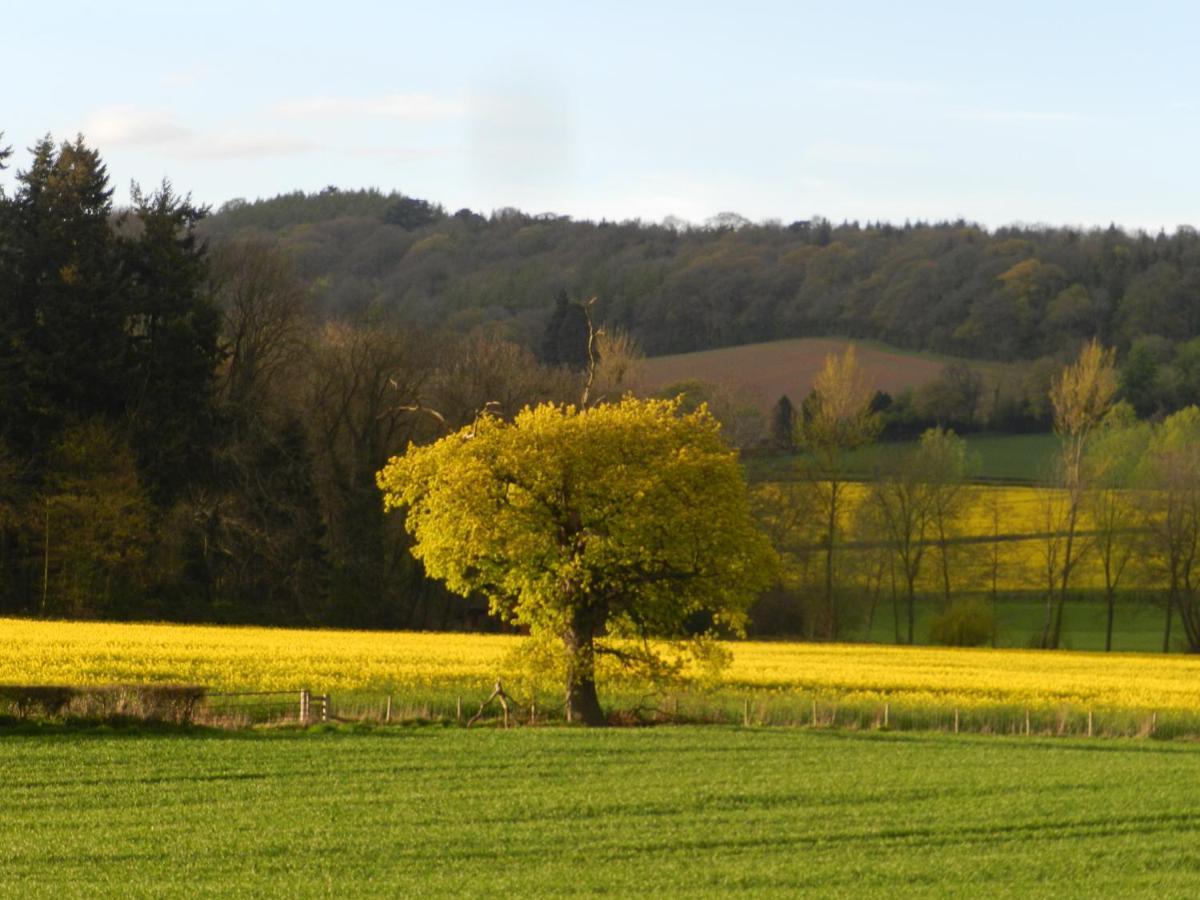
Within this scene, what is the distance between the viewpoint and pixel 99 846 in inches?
687

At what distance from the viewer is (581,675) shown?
30.3 meters

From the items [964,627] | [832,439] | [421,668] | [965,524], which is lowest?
[964,627]

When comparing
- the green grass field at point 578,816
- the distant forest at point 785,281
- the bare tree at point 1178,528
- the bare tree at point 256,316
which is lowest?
the green grass field at point 578,816

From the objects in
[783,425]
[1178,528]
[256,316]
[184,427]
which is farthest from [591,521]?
[783,425]

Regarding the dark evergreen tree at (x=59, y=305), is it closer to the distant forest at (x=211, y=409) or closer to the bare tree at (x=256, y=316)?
the distant forest at (x=211, y=409)

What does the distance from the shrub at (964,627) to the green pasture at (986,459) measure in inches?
332

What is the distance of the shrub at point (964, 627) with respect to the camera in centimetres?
6569

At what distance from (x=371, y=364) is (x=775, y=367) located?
1751 inches

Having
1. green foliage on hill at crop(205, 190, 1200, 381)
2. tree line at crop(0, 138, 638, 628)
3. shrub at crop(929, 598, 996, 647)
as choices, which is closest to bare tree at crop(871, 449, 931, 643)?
shrub at crop(929, 598, 996, 647)

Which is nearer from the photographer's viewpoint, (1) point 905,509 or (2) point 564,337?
(1) point 905,509

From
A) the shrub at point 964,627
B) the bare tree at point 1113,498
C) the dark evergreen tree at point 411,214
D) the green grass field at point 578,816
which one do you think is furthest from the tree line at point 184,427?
the dark evergreen tree at point 411,214

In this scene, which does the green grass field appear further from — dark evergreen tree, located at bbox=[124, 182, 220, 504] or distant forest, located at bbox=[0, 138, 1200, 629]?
dark evergreen tree, located at bbox=[124, 182, 220, 504]

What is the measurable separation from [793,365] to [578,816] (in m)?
88.1

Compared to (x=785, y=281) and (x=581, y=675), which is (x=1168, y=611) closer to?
(x=581, y=675)
